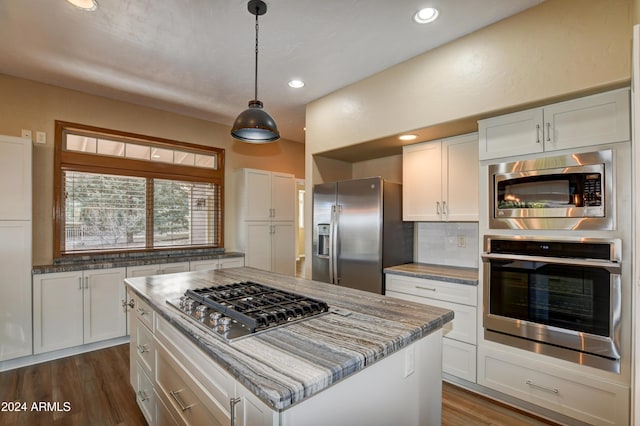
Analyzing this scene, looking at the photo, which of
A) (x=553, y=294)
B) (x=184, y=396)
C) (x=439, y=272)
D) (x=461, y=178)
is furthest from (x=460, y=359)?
(x=184, y=396)

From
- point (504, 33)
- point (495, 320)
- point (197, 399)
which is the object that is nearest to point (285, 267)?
point (495, 320)

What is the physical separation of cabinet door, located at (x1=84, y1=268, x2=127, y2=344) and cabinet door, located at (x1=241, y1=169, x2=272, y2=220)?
1.73 m

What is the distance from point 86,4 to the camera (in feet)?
6.55

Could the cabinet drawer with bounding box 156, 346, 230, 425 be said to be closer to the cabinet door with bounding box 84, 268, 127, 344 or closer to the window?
the cabinet door with bounding box 84, 268, 127, 344

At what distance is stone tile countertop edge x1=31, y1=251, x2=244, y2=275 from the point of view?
118 inches

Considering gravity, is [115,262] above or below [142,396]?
above

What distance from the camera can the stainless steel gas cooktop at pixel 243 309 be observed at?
126 cm

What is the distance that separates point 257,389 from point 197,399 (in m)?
0.62

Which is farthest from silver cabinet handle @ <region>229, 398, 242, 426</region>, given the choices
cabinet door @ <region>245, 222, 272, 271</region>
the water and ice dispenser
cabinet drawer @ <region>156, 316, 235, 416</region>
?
cabinet door @ <region>245, 222, 272, 271</region>

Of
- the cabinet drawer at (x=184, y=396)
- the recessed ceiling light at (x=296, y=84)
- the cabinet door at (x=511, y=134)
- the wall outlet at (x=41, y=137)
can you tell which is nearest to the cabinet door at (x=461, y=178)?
the cabinet door at (x=511, y=134)

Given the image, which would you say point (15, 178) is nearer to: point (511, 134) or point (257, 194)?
point (257, 194)

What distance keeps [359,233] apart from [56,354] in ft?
10.6

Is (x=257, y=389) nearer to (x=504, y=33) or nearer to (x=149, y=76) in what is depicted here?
(x=504, y=33)

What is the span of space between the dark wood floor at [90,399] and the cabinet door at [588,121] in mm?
1893
